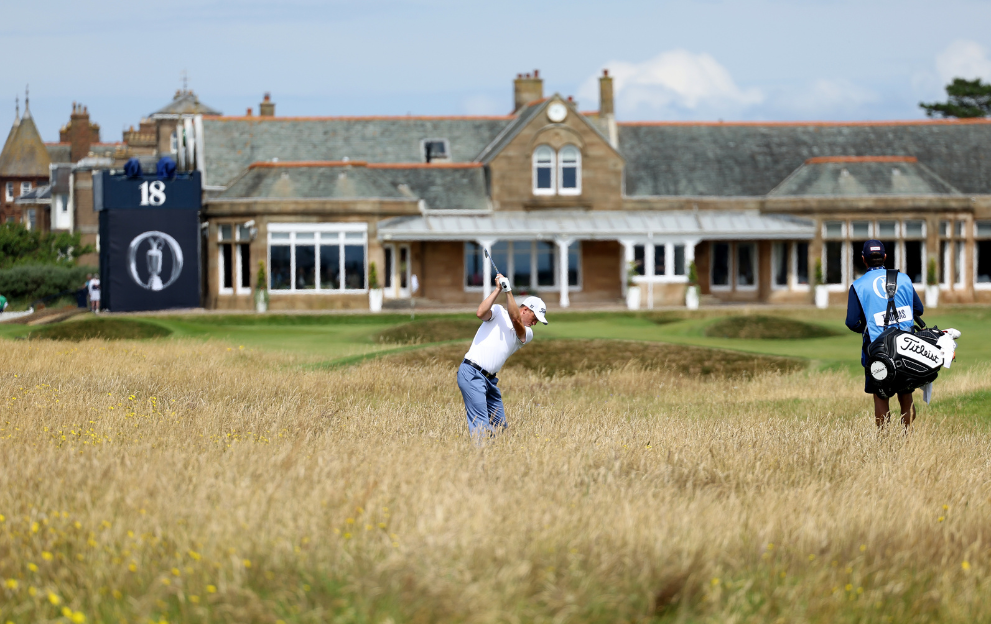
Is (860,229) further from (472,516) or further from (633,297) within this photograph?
(472,516)

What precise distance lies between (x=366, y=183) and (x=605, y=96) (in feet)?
28.7

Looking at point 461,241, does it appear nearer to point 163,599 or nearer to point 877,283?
point 877,283

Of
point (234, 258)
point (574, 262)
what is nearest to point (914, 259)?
point (574, 262)

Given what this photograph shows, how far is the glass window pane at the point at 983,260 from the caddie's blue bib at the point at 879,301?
29.2m

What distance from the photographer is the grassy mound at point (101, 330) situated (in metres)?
23.7

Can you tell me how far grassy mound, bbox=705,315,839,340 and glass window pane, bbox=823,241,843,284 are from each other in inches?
378

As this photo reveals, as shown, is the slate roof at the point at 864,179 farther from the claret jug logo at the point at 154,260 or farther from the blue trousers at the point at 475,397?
the blue trousers at the point at 475,397

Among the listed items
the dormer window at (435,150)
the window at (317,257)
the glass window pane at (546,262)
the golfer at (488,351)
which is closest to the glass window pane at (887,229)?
the glass window pane at (546,262)

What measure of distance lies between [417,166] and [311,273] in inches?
203

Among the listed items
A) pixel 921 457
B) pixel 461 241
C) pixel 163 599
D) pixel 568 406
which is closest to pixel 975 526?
pixel 921 457

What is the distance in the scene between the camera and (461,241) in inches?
1441

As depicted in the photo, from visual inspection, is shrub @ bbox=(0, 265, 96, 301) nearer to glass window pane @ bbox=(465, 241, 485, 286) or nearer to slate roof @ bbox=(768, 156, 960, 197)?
glass window pane @ bbox=(465, 241, 485, 286)

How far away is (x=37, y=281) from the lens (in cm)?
3719

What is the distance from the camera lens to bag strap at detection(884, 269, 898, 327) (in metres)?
9.56
